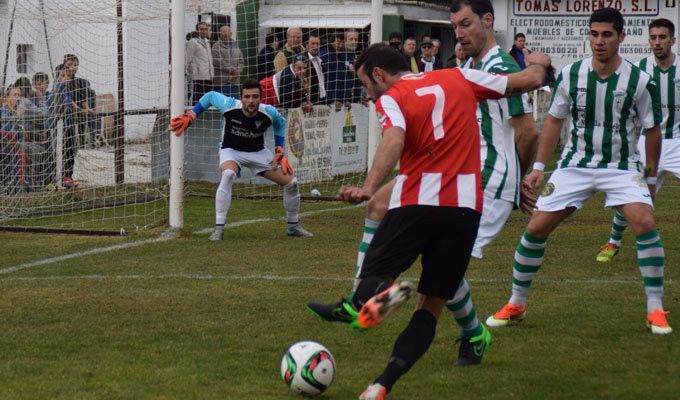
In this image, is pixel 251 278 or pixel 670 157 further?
pixel 670 157

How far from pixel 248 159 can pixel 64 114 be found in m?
3.65

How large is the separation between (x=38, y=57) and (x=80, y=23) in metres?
0.80

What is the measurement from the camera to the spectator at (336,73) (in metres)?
18.1

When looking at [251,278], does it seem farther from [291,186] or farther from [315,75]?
[315,75]

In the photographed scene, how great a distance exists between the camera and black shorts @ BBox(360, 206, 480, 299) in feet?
18.7

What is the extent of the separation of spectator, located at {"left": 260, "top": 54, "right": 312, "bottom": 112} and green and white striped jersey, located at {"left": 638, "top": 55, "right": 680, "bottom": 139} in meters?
7.61

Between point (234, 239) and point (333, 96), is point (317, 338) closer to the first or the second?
point (234, 239)

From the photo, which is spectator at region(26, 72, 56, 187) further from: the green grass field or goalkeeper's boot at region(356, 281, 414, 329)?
goalkeeper's boot at region(356, 281, 414, 329)

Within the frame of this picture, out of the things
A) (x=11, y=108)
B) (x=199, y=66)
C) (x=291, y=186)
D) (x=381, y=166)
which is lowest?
(x=291, y=186)

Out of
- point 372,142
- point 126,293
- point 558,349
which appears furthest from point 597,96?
point 372,142

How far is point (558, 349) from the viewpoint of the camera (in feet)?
23.6

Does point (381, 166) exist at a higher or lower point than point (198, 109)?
lower

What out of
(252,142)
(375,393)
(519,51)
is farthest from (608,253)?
(519,51)

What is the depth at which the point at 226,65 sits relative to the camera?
57.9 feet
